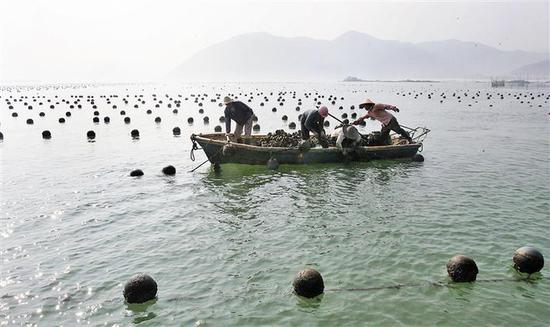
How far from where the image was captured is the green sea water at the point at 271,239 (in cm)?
857

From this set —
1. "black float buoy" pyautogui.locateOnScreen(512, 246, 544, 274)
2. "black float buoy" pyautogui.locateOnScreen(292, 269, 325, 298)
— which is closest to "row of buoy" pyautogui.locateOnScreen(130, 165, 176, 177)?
"black float buoy" pyautogui.locateOnScreen(292, 269, 325, 298)

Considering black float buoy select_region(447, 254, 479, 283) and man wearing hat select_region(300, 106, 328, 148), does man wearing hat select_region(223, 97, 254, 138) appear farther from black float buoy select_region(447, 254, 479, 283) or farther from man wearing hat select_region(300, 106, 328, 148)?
black float buoy select_region(447, 254, 479, 283)

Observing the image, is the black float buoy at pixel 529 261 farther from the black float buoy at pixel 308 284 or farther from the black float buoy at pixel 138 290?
the black float buoy at pixel 138 290

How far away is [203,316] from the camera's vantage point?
329 inches

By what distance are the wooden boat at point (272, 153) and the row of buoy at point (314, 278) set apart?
10587 mm

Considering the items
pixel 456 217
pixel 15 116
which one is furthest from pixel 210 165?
pixel 15 116

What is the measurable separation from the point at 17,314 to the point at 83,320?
127cm

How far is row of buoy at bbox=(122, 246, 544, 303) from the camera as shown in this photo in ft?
28.6

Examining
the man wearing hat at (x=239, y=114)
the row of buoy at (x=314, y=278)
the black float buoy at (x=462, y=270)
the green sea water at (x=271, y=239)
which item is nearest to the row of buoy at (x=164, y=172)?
the green sea water at (x=271, y=239)

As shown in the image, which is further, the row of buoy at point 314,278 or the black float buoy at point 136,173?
the black float buoy at point 136,173

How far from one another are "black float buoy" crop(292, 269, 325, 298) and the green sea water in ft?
0.51

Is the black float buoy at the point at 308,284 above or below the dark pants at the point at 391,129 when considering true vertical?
below

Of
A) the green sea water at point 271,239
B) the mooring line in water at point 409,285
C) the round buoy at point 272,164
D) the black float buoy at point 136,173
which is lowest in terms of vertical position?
the mooring line in water at point 409,285

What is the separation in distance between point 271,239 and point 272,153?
314 inches
